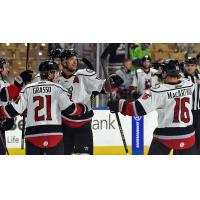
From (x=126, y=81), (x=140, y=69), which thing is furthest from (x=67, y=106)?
(x=140, y=69)

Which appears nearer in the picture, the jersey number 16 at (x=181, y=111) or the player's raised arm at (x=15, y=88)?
the jersey number 16 at (x=181, y=111)

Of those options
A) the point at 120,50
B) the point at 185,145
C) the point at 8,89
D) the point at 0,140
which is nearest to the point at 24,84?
the point at 8,89

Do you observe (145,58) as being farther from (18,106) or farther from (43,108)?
(18,106)

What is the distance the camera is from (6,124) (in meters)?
5.61

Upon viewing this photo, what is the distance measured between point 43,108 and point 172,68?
3.75 feet

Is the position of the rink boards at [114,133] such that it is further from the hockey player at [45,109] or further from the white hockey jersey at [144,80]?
the hockey player at [45,109]

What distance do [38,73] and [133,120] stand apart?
4.96 feet

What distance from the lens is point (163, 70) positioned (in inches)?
213

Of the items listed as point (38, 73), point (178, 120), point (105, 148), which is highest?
point (38, 73)

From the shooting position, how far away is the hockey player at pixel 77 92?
17.9 feet

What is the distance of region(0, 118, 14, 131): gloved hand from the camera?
5.56 metres

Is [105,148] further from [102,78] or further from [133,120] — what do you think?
[102,78]

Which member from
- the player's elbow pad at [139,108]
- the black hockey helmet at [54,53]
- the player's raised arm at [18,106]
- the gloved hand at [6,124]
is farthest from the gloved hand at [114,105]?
the gloved hand at [6,124]

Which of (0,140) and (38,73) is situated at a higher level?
(38,73)
